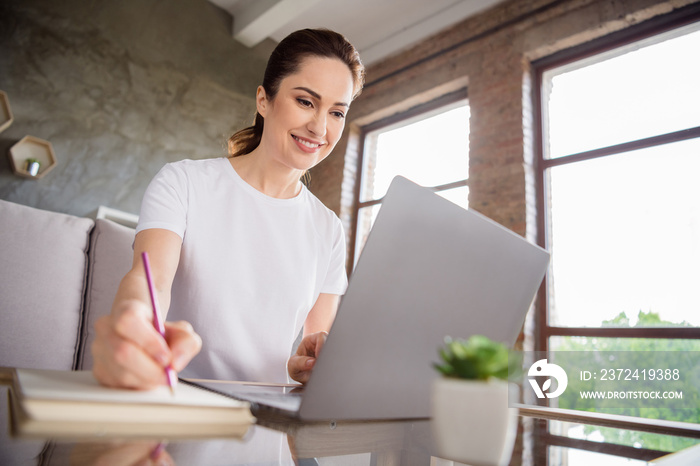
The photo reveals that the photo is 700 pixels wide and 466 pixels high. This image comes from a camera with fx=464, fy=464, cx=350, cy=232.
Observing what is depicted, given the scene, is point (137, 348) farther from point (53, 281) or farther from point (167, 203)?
point (53, 281)

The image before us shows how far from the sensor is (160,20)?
14.8 ft

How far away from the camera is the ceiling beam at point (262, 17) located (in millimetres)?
4338

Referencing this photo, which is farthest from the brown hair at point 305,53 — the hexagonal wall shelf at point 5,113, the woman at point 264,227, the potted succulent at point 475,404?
the hexagonal wall shelf at point 5,113

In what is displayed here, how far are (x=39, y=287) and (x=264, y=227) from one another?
2.48 feet

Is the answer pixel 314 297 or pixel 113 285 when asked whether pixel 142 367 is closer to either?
pixel 314 297

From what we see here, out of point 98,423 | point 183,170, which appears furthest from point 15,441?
point 183,170

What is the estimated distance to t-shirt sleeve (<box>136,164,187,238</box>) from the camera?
3.38 feet

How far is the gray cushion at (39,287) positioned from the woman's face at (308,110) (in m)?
0.80

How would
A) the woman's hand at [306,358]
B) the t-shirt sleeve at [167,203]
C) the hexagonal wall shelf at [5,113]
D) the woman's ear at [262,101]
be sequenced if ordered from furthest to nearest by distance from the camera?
the hexagonal wall shelf at [5,113]
the woman's ear at [262,101]
the t-shirt sleeve at [167,203]
the woman's hand at [306,358]

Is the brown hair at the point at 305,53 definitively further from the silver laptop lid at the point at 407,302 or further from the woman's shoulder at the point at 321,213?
the silver laptop lid at the point at 407,302

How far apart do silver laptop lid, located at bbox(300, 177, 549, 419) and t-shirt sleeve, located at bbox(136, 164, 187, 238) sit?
67 centimetres

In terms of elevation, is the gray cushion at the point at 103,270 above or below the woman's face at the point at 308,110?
below

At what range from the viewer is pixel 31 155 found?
3.66 metres

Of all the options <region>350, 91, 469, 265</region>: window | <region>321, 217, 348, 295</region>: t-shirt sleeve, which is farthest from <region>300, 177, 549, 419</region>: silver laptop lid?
<region>350, 91, 469, 265</region>: window
